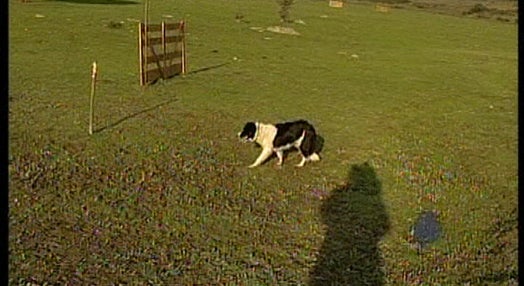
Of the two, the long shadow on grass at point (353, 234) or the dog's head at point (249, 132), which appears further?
the dog's head at point (249, 132)

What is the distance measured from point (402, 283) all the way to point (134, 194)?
12.0 ft

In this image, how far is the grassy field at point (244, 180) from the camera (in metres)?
6.30

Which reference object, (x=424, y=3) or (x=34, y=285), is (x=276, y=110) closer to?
(x=34, y=285)

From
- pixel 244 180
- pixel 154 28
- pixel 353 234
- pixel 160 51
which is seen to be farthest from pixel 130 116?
pixel 353 234

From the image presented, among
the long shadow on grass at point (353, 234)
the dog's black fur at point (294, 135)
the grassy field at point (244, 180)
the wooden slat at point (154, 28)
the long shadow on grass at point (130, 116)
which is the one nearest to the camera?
the long shadow on grass at point (353, 234)

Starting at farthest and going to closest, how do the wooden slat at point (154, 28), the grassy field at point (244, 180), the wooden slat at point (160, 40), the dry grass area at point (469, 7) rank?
the dry grass area at point (469, 7) → the wooden slat at point (160, 40) → the wooden slat at point (154, 28) → the grassy field at point (244, 180)

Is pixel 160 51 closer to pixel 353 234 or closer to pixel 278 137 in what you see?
pixel 278 137

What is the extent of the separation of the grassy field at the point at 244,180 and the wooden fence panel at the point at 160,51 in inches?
20.8

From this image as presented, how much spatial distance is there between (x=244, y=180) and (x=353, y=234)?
2311 mm

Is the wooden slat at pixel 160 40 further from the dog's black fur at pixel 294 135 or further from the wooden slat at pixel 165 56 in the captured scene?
the dog's black fur at pixel 294 135

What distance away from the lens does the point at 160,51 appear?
1794 cm

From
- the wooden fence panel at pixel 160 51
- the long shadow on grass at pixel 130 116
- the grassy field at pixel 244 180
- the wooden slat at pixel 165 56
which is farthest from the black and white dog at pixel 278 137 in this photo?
the wooden slat at pixel 165 56

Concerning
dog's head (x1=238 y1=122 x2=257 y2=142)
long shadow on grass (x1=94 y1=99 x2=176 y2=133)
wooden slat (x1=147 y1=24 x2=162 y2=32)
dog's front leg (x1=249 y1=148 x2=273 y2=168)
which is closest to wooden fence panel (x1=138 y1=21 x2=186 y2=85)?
wooden slat (x1=147 y1=24 x2=162 y2=32)

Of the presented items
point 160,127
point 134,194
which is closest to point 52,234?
point 134,194
